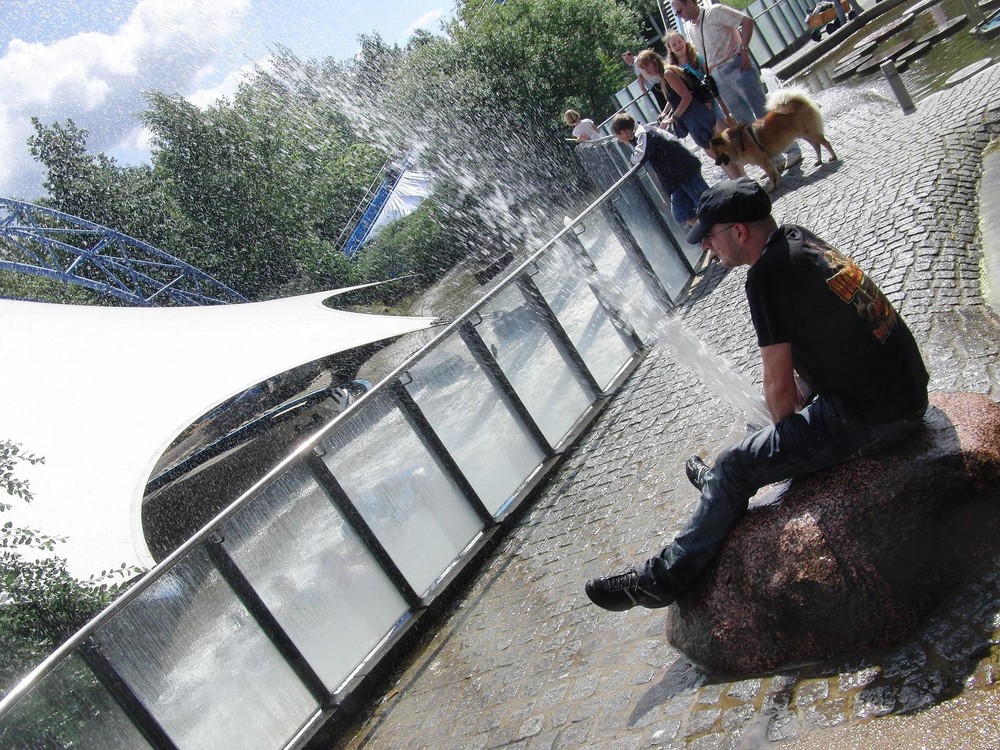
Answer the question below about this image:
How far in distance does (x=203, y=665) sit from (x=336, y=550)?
1.21 m

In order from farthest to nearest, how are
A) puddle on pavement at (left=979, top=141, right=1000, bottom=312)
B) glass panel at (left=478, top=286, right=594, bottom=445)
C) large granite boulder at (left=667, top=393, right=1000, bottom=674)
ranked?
glass panel at (left=478, top=286, right=594, bottom=445) < puddle on pavement at (left=979, top=141, right=1000, bottom=312) < large granite boulder at (left=667, top=393, right=1000, bottom=674)

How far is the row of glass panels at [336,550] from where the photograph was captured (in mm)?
5323

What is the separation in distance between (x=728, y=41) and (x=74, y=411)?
9.47 m

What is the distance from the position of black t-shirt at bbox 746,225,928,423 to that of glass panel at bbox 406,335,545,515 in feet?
13.5

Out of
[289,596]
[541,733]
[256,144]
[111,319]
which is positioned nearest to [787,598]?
[541,733]

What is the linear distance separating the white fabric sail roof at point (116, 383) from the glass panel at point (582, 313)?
4.71 meters

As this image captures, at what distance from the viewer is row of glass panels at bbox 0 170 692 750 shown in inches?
210

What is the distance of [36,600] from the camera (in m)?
8.66

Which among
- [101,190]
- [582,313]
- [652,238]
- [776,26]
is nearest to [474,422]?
[582,313]

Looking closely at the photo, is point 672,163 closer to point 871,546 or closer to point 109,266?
point 871,546

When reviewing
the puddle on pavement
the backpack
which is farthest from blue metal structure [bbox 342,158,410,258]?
the puddle on pavement

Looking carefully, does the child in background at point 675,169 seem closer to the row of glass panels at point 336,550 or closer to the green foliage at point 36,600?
the row of glass panels at point 336,550

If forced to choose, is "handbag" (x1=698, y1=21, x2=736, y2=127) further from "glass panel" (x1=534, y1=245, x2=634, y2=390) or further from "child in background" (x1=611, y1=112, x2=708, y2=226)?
"glass panel" (x1=534, y1=245, x2=634, y2=390)

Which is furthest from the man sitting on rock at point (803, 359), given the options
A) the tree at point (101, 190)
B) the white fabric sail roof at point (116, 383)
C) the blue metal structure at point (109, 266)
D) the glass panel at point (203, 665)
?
the tree at point (101, 190)
